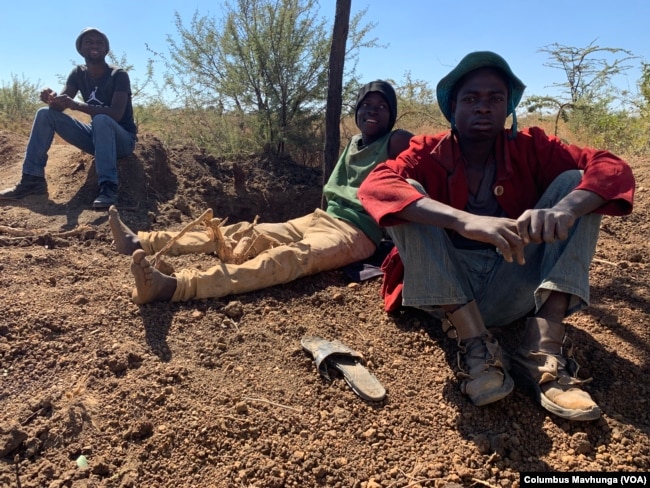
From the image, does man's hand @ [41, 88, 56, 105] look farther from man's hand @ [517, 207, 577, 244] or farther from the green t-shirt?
man's hand @ [517, 207, 577, 244]

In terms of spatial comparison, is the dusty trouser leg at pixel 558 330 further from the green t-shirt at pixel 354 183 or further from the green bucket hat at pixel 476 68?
the green t-shirt at pixel 354 183

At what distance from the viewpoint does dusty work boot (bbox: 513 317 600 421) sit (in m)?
1.86

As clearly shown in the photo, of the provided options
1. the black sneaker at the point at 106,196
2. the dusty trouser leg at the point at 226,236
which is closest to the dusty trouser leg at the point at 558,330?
the dusty trouser leg at the point at 226,236

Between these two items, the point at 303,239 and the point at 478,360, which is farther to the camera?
the point at 303,239

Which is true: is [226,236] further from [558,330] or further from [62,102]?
[558,330]

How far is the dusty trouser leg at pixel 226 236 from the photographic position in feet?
11.3

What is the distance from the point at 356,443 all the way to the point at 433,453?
0.90 ft

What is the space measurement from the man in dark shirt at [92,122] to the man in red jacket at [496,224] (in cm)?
291

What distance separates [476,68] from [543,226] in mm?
860

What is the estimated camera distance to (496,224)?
189cm

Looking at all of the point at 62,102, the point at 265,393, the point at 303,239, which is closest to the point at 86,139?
the point at 62,102

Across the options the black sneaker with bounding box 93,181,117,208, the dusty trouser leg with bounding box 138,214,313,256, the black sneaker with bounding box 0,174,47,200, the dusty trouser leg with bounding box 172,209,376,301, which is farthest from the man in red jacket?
the black sneaker with bounding box 0,174,47,200

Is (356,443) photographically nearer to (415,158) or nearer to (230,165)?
(415,158)

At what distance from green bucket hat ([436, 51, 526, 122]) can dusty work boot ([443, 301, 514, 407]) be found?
99 centimetres
